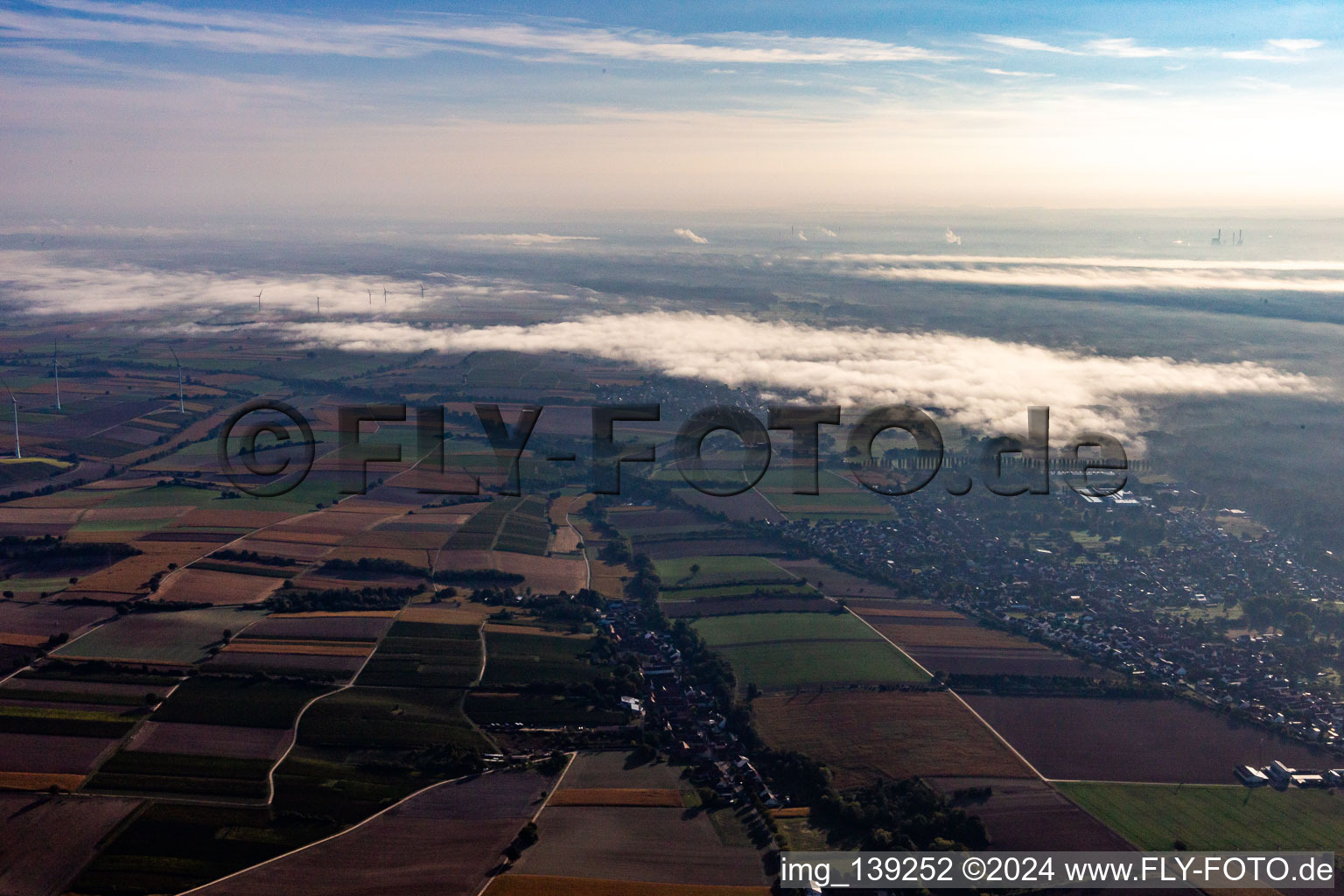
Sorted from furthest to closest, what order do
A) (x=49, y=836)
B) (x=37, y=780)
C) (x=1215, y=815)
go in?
(x=1215, y=815)
(x=37, y=780)
(x=49, y=836)

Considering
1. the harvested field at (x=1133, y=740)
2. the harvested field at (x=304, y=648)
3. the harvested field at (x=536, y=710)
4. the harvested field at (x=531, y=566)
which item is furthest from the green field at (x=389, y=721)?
the harvested field at (x=1133, y=740)

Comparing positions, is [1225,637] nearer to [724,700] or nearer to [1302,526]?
[1302,526]

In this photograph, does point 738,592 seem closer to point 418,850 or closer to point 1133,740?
point 1133,740

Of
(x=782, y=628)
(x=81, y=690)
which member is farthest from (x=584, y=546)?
(x=81, y=690)

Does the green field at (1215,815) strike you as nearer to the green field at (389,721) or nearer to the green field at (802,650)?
the green field at (802,650)

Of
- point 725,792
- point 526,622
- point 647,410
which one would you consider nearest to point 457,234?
point 647,410

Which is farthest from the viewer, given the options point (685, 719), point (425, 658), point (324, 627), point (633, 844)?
point (324, 627)
